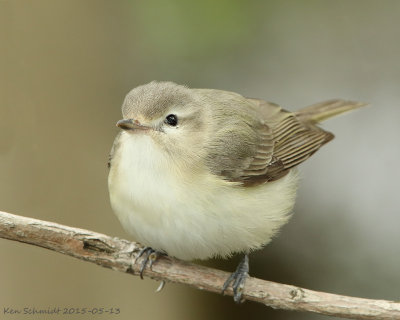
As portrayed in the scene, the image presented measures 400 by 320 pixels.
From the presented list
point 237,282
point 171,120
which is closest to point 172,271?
point 237,282

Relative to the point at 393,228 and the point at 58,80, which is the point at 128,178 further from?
the point at 393,228

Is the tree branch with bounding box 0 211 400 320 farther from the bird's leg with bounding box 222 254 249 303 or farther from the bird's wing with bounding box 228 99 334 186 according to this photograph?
the bird's wing with bounding box 228 99 334 186

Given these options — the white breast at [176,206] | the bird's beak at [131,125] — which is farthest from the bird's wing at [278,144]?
the bird's beak at [131,125]

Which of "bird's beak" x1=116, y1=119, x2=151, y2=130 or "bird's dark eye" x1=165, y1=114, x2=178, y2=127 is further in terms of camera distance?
"bird's dark eye" x1=165, y1=114, x2=178, y2=127

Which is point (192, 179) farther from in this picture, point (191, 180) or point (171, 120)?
point (171, 120)

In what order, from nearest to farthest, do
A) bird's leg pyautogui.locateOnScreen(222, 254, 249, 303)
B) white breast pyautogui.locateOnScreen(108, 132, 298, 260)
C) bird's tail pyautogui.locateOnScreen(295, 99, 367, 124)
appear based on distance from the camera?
1. white breast pyautogui.locateOnScreen(108, 132, 298, 260)
2. bird's leg pyautogui.locateOnScreen(222, 254, 249, 303)
3. bird's tail pyautogui.locateOnScreen(295, 99, 367, 124)

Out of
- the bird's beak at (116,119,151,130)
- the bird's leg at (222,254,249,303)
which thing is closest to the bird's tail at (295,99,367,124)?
the bird's leg at (222,254,249,303)

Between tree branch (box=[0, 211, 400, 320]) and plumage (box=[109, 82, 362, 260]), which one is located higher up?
plumage (box=[109, 82, 362, 260])
